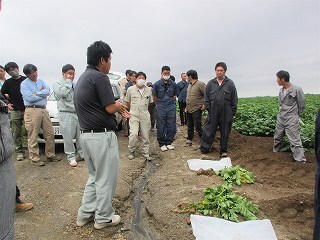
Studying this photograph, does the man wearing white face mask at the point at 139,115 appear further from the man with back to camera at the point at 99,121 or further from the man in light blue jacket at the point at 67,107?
the man with back to camera at the point at 99,121

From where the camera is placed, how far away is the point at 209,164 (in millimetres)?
6297

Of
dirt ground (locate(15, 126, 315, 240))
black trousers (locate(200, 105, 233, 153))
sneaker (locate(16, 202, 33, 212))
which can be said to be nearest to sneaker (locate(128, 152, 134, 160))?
dirt ground (locate(15, 126, 315, 240))

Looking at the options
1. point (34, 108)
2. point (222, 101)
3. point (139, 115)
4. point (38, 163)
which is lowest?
point (38, 163)

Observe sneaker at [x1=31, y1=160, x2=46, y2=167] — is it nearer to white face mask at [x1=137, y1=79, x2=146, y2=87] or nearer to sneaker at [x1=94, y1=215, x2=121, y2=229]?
white face mask at [x1=137, y1=79, x2=146, y2=87]

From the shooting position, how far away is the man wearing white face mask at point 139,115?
7066 millimetres

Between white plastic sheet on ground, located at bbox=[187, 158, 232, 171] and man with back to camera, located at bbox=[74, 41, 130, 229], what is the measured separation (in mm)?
2830

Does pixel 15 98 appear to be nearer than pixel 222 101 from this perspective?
Yes

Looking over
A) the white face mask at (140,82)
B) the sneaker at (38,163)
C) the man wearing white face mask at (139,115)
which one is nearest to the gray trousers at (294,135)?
the man wearing white face mask at (139,115)

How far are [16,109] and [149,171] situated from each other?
137 inches

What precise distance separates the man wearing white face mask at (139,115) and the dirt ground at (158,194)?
38 cm

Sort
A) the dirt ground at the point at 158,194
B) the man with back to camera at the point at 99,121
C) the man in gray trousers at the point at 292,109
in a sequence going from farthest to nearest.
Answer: the man in gray trousers at the point at 292,109, the dirt ground at the point at 158,194, the man with back to camera at the point at 99,121

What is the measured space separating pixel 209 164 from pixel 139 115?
6.89 feet

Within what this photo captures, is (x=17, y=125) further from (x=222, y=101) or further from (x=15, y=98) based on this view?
(x=222, y=101)

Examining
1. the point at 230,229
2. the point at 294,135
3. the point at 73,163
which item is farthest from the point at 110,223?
the point at 294,135
